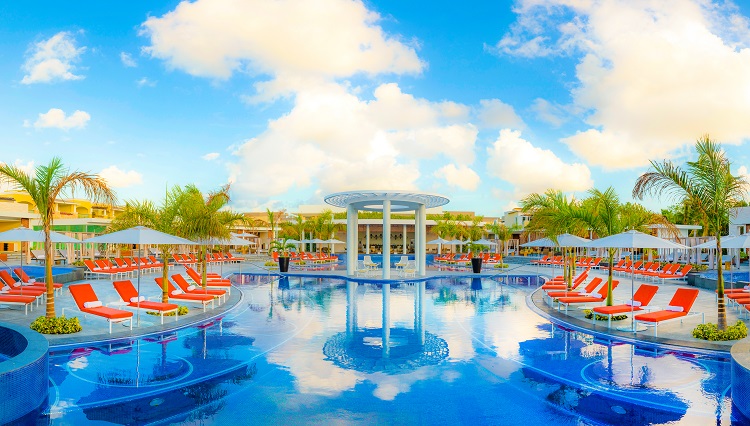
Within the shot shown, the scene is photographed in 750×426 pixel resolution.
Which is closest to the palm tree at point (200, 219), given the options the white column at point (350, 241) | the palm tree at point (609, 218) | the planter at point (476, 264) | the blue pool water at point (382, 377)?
the blue pool water at point (382, 377)

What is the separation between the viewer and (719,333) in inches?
372

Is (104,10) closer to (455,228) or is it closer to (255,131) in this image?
(255,131)

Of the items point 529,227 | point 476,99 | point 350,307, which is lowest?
point 350,307

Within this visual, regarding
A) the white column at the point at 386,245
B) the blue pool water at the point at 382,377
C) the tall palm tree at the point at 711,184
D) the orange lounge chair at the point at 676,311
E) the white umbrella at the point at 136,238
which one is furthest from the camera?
the white column at the point at 386,245

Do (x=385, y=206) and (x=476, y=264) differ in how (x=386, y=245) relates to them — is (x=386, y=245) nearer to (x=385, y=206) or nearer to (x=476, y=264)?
(x=385, y=206)

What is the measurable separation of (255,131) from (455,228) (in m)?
23.2

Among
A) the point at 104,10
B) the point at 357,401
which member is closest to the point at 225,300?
the point at 357,401

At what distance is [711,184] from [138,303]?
42.6ft

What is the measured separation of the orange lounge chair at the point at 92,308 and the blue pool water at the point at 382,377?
3.15 ft

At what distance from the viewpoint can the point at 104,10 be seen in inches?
682

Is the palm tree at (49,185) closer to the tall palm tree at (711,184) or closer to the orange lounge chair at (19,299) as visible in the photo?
the orange lounge chair at (19,299)

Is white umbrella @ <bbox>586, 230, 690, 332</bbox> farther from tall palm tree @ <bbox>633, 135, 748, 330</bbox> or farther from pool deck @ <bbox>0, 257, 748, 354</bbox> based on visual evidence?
tall palm tree @ <bbox>633, 135, 748, 330</bbox>

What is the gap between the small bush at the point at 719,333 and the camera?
941cm

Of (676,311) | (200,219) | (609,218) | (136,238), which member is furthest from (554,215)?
(136,238)
